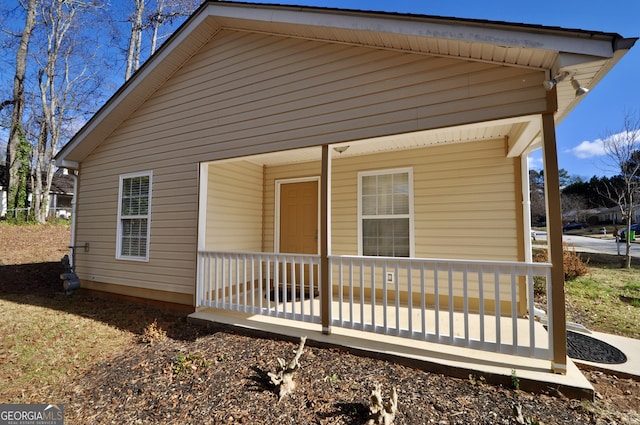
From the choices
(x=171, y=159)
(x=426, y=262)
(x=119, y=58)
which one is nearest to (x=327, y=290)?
(x=426, y=262)

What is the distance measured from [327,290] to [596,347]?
3247 mm

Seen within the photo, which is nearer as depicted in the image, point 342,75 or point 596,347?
point 596,347

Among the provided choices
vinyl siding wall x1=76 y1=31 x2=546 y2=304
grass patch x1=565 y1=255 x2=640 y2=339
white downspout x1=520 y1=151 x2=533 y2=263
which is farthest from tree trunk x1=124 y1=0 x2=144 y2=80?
grass patch x1=565 y1=255 x2=640 y2=339

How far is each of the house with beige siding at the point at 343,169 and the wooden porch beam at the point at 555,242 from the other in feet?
0.06

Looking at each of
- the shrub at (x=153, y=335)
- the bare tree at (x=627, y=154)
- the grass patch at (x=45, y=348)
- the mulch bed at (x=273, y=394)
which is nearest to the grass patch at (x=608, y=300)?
the bare tree at (x=627, y=154)

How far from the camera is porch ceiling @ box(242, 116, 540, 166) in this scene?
11.1 ft

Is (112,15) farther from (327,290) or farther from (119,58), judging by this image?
(327,290)

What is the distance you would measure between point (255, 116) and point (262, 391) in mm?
3677

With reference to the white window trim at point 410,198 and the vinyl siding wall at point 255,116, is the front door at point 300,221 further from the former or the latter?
the white window trim at point 410,198

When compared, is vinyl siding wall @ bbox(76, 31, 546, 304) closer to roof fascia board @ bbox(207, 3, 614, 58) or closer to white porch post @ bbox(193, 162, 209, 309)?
white porch post @ bbox(193, 162, 209, 309)

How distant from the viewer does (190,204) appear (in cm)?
510

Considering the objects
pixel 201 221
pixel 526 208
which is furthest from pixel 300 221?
pixel 526 208

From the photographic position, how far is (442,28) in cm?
305

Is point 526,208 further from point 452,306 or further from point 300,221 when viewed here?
point 300,221
